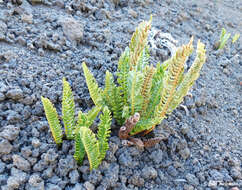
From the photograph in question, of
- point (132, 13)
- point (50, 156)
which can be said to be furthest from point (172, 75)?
point (132, 13)

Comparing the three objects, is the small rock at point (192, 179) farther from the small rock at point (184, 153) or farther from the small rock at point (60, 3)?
the small rock at point (60, 3)

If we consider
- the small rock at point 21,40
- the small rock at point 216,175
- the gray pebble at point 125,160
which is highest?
the small rock at point 21,40

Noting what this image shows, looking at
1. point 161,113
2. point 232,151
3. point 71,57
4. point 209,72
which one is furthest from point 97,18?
point 232,151

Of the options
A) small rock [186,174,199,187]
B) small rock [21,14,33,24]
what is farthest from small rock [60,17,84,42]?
small rock [186,174,199,187]

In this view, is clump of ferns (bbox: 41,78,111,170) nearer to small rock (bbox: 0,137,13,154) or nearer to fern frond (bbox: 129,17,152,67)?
small rock (bbox: 0,137,13,154)

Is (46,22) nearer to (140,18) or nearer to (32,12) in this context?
(32,12)

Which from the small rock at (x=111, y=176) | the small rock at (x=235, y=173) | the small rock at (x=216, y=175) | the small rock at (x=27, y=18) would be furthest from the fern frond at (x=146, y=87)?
the small rock at (x=27, y=18)
